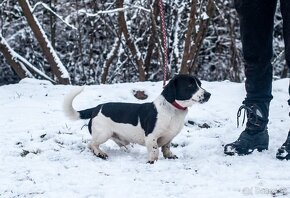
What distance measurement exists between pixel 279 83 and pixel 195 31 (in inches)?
89.5

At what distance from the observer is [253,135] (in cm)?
353

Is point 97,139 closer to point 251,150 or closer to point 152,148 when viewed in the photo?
point 152,148

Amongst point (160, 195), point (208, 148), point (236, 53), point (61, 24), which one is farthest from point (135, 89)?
point (61, 24)

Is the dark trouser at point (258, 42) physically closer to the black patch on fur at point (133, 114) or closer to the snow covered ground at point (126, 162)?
the snow covered ground at point (126, 162)

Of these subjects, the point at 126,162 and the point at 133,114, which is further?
the point at 133,114

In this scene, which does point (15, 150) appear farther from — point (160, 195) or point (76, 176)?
point (160, 195)

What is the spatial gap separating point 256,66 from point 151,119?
2.53 ft

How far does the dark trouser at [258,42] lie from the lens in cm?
336

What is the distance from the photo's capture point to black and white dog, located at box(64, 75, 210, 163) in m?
3.45

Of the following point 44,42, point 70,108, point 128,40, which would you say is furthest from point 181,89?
point 128,40

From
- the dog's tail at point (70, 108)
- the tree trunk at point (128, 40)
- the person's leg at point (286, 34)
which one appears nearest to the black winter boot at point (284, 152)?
the person's leg at point (286, 34)

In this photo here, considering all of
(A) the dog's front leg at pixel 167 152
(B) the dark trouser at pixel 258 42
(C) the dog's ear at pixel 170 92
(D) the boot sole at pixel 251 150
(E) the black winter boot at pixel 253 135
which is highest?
(B) the dark trouser at pixel 258 42

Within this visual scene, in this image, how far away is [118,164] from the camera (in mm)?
3350

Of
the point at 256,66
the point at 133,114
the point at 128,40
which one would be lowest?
the point at 128,40
